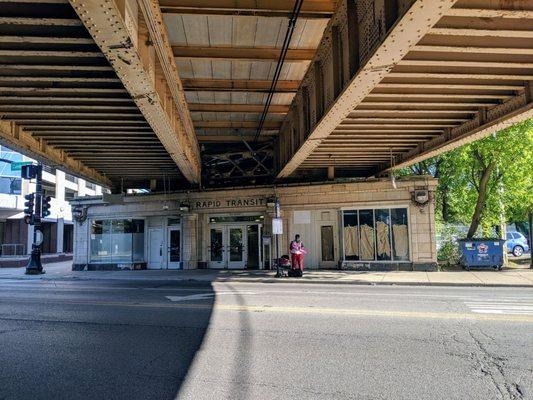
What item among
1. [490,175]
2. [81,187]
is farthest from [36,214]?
[81,187]

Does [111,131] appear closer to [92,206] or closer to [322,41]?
[322,41]

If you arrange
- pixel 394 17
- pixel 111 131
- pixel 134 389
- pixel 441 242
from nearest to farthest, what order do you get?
pixel 134 389
pixel 394 17
pixel 111 131
pixel 441 242

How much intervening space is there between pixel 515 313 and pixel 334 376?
552cm

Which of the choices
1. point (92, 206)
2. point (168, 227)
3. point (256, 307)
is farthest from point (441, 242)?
point (92, 206)

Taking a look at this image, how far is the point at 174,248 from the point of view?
23.6 m

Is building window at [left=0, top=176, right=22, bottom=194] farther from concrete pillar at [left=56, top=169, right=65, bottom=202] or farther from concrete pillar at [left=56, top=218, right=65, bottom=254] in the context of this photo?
concrete pillar at [left=56, top=218, right=65, bottom=254]

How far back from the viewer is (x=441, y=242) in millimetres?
22938

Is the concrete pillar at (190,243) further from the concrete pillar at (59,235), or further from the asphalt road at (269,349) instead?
the concrete pillar at (59,235)

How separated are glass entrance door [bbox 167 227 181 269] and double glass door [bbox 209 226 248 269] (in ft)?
5.81

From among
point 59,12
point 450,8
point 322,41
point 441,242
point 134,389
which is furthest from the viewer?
point 441,242

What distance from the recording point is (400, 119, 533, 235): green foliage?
19.7 metres

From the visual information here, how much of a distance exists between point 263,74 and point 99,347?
8.56 m

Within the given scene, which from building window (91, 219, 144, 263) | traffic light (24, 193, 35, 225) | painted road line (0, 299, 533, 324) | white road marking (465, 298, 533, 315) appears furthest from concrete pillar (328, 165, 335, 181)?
traffic light (24, 193, 35, 225)

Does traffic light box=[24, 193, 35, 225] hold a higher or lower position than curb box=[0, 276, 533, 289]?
higher
